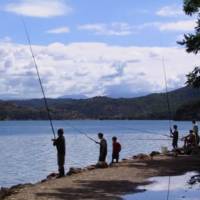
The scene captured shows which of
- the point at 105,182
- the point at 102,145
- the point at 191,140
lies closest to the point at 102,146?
the point at 102,145

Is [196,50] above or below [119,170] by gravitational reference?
above

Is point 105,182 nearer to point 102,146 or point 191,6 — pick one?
point 102,146

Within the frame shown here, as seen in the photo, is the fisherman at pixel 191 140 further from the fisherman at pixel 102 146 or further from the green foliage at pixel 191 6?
the green foliage at pixel 191 6

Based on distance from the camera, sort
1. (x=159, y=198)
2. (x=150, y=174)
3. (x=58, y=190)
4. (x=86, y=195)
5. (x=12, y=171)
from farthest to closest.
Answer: (x=12, y=171) < (x=150, y=174) < (x=58, y=190) < (x=86, y=195) < (x=159, y=198)

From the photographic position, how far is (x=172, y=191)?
57.3ft

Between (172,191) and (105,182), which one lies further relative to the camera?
(105,182)

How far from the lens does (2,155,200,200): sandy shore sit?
17422 mm

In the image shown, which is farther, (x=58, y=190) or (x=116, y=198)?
(x=58, y=190)

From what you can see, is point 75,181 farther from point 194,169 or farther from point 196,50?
point 196,50

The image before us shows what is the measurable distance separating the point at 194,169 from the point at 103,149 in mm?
4441

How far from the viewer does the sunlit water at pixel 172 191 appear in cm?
1641

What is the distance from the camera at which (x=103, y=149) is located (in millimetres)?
26219

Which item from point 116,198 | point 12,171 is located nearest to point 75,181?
point 116,198

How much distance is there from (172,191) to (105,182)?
335 cm
